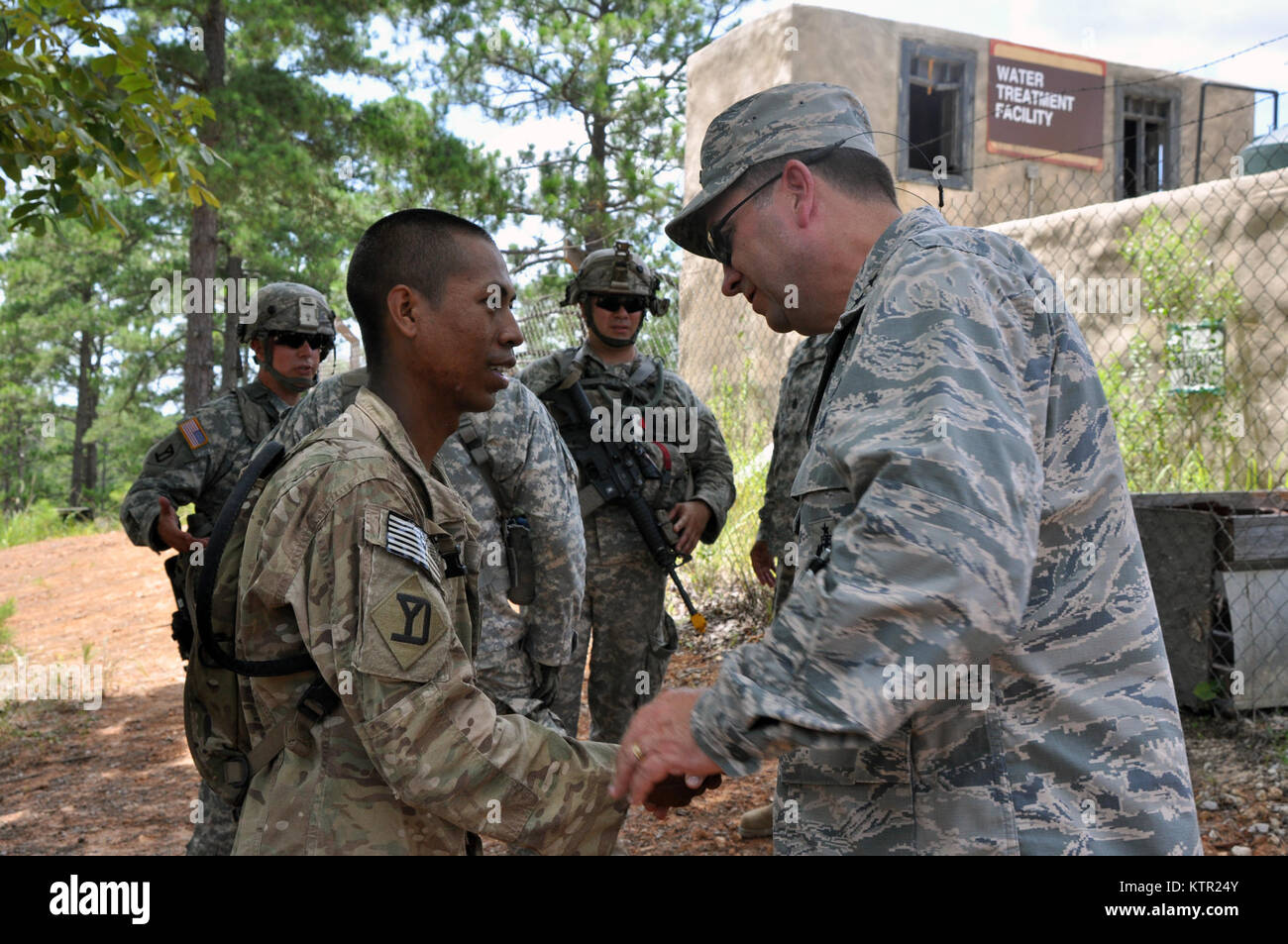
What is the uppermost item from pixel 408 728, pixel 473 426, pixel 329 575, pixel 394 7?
pixel 394 7

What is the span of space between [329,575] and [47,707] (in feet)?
22.0

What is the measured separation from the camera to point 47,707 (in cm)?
720

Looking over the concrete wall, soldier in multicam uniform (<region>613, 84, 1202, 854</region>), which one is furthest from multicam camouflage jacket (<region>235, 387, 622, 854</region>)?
the concrete wall

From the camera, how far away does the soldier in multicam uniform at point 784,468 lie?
4.48 meters

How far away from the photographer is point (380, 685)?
1.68 metres

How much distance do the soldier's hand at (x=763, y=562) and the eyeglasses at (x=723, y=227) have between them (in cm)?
311

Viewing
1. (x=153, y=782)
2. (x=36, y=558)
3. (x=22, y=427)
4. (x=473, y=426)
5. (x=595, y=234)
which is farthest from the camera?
(x=22, y=427)

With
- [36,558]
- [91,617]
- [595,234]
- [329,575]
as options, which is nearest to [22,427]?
[36,558]

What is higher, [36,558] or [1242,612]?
[1242,612]

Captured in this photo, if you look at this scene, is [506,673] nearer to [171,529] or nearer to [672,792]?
[171,529]

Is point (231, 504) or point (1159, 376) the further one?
point (1159, 376)

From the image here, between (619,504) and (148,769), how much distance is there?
322 cm

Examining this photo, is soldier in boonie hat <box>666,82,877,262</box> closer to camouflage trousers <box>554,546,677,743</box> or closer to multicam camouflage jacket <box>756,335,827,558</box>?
multicam camouflage jacket <box>756,335,827,558</box>

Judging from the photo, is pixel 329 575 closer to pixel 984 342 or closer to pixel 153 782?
pixel 984 342
